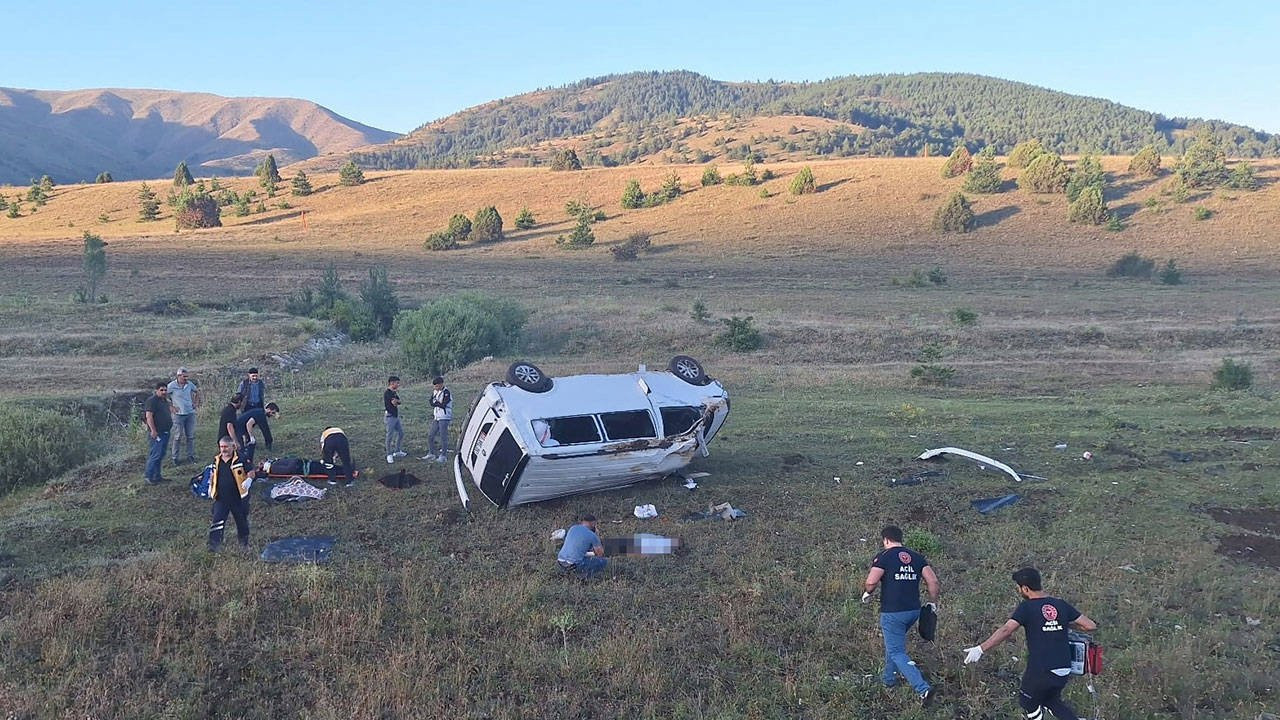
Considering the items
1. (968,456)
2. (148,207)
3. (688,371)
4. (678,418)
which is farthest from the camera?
(148,207)

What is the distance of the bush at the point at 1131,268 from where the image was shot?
45094 millimetres

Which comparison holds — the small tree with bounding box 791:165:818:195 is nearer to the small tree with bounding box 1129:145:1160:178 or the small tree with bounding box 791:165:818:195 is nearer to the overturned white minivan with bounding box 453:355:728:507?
the small tree with bounding box 1129:145:1160:178

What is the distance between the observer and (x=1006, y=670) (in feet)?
21.4

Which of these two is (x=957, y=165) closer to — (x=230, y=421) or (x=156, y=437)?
(x=230, y=421)

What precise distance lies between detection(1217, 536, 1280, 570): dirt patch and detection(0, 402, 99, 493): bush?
663 inches

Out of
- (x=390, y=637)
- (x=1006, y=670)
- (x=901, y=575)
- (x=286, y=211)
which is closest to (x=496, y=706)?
(x=390, y=637)

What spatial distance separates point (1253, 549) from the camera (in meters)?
9.13

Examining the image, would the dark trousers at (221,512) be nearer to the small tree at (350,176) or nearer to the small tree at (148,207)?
the small tree at (148,207)

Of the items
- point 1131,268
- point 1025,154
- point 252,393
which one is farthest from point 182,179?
point 1131,268

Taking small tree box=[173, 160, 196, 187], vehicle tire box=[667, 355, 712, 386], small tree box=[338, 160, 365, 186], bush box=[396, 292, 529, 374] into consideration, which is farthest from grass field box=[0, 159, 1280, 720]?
small tree box=[173, 160, 196, 187]

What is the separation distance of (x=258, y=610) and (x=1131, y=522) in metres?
10.3

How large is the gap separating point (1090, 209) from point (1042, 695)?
6177cm

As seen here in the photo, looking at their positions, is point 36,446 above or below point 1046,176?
below

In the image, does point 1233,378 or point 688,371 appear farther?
point 1233,378
